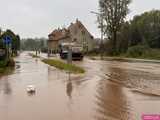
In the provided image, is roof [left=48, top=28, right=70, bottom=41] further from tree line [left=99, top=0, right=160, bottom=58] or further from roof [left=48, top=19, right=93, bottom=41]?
tree line [left=99, top=0, right=160, bottom=58]

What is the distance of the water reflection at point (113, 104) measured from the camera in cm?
943

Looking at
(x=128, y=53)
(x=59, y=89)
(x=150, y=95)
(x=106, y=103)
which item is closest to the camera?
(x=106, y=103)

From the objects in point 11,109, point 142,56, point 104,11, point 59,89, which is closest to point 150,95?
point 59,89

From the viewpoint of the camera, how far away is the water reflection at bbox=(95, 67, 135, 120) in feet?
30.9

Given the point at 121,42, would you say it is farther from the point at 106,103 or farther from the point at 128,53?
the point at 106,103

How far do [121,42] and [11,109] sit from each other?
2674 inches

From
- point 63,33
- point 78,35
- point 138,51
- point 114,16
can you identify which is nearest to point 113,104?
point 138,51

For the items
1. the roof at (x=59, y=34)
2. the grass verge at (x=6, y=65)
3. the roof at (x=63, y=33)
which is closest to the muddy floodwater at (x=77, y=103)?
the grass verge at (x=6, y=65)

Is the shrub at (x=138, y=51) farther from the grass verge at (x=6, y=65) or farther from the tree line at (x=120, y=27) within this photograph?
the grass verge at (x=6, y=65)

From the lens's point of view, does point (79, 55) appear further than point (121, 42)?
No

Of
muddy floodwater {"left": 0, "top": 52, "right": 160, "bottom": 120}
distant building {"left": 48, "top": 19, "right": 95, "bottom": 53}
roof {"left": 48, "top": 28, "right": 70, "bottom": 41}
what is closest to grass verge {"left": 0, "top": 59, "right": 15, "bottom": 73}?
muddy floodwater {"left": 0, "top": 52, "right": 160, "bottom": 120}

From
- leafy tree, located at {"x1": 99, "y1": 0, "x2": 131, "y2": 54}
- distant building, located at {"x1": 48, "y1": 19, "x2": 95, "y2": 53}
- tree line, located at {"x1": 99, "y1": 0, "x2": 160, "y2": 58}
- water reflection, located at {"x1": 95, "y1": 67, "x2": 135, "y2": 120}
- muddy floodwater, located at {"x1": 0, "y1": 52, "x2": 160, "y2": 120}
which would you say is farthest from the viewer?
distant building, located at {"x1": 48, "y1": 19, "x2": 95, "y2": 53}

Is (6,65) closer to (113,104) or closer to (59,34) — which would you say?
(113,104)

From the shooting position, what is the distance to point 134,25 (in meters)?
76.5
